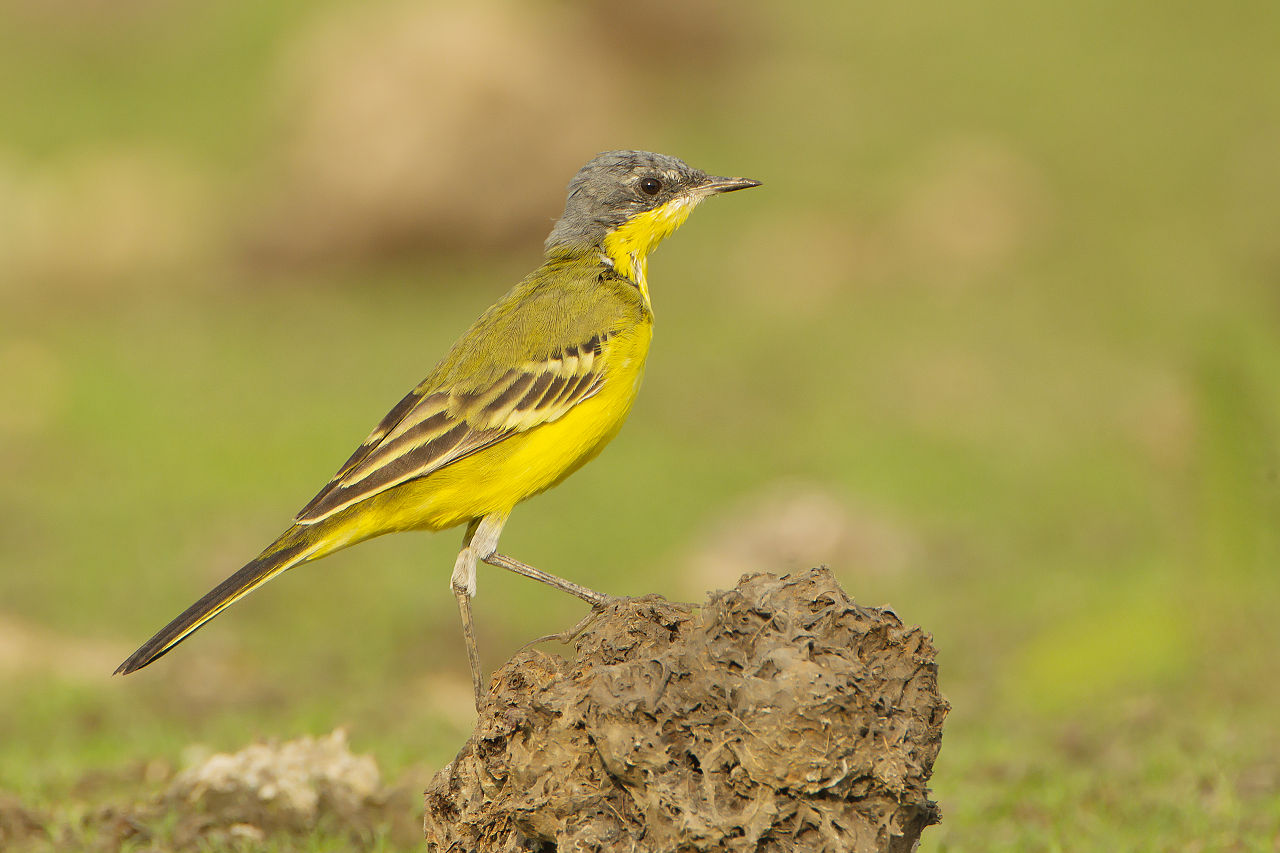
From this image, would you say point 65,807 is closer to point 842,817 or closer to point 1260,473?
point 842,817

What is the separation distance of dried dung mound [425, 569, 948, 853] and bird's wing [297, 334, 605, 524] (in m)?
1.52

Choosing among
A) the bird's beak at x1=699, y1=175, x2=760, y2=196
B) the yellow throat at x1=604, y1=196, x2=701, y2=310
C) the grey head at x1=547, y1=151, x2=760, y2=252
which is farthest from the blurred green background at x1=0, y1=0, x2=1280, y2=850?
the bird's beak at x1=699, y1=175, x2=760, y2=196

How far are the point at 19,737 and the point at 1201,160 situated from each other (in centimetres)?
1591

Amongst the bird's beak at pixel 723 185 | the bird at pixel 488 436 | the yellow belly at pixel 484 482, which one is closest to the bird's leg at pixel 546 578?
the bird at pixel 488 436

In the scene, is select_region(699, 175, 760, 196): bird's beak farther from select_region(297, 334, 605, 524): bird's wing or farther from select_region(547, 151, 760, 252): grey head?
select_region(297, 334, 605, 524): bird's wing

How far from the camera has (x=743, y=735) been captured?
150 inches

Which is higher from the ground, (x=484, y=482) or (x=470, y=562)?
(x=484, y=482)

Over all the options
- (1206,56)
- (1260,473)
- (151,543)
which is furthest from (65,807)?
(1206,56)

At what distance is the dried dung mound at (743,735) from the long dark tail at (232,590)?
1.27 meters

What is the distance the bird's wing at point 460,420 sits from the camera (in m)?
5.50

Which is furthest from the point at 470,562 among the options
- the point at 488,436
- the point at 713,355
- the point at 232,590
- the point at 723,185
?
the point at 713,355

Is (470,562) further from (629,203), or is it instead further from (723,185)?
(723,185)

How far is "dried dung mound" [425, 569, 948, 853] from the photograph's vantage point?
378 cm

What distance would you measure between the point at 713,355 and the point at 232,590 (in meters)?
10.6
